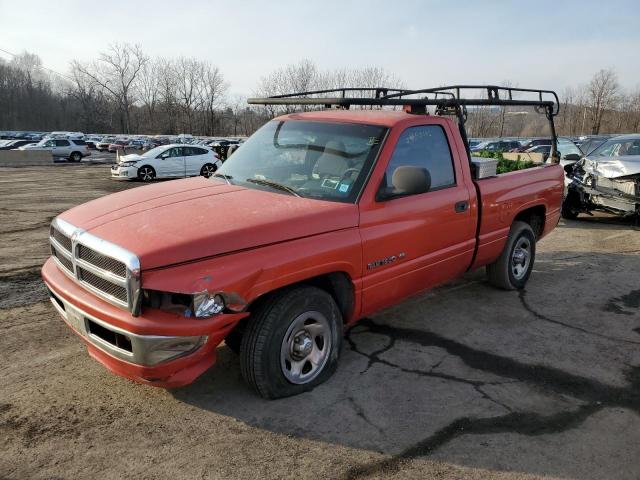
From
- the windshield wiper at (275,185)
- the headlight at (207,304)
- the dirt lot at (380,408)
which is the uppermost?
the windshield wiper at (275,185)

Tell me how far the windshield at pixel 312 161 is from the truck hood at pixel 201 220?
155 mm

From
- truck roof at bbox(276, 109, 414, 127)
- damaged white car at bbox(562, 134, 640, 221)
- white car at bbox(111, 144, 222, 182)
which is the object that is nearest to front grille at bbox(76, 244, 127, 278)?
truck roof at bbox(276, 109, 414, 127)

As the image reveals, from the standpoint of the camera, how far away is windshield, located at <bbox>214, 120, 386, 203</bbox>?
12.3 ft

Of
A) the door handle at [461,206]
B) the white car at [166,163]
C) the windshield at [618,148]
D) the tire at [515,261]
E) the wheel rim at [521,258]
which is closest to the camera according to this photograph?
the door handle at [461,206]

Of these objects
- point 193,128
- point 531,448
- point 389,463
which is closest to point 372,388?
point 389,463

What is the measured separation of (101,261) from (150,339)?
0.60 meters

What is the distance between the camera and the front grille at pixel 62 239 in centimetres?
337

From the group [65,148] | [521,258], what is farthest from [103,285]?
[65,148]

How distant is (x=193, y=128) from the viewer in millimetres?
83750

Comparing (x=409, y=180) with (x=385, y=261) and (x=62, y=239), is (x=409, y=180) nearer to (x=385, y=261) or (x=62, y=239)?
(x=385, y=261)

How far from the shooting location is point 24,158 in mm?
32875

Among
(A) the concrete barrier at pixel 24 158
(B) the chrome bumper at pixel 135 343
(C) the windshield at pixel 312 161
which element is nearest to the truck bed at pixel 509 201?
(C) the windshield at pixel 312 161

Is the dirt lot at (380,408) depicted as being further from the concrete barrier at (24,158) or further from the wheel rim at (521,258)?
the concrete barrier at (24,158)

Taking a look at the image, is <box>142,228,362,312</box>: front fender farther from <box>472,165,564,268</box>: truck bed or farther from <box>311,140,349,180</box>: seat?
<box>472,165,564,268</box>: truck bed
